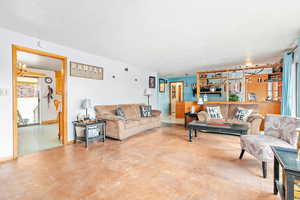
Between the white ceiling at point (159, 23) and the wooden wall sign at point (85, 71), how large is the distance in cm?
47

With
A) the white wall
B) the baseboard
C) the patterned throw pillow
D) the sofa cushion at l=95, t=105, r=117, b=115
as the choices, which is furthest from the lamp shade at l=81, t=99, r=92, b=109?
the patterned throw pillow

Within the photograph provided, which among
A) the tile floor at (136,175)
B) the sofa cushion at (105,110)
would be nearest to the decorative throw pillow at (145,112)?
the sofa cushion at (105,110)

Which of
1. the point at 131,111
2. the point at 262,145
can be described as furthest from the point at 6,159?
the point at 262,145

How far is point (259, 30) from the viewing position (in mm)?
2701

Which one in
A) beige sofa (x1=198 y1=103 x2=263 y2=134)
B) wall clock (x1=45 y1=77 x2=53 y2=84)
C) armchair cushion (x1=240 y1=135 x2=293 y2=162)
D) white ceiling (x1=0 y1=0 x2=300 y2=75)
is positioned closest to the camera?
white ceiling (x1=0 y1=0 x2=300 y2=75)

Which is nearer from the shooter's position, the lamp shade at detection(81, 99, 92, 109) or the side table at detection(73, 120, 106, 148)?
the side table at detection(73, 120, 106, 148)

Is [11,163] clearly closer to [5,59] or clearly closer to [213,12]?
[5,59]

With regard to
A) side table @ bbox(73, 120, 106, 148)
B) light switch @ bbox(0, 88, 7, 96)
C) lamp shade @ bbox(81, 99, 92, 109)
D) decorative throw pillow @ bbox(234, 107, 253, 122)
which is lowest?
side table @ bbox(73, 120, 106, 148)

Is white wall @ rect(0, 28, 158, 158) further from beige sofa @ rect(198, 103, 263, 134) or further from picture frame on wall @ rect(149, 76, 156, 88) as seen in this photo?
beige sofa @ rect(198, 103, 263, 134)

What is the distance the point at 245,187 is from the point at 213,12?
242 centimetres

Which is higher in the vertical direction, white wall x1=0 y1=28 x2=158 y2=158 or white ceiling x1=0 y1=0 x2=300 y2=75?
white ceiling x1=0 y1=0 x2=300 y2=75

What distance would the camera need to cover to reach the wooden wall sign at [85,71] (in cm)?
366

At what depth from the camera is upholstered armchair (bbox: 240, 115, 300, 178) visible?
2.03m

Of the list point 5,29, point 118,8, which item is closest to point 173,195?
point 118,8
